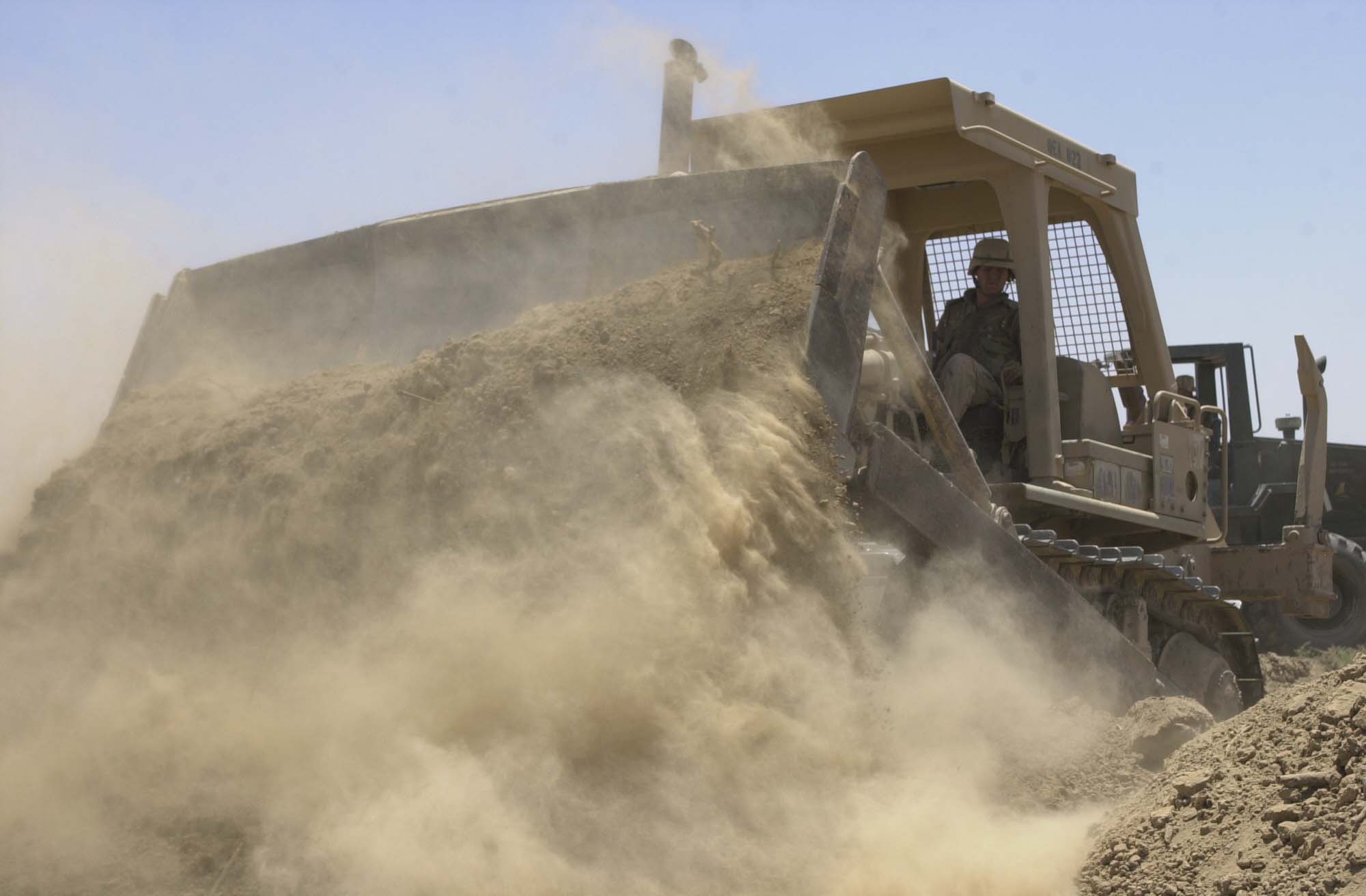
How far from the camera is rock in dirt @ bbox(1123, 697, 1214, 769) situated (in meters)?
5.03

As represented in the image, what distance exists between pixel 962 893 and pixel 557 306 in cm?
238

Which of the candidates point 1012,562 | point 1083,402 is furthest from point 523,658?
point 1083,402

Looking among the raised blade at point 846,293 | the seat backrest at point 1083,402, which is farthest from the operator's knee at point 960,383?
the raised blade at point 846,293

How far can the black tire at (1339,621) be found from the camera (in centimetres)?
1233

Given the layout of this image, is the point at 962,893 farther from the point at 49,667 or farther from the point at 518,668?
the point at 49,667

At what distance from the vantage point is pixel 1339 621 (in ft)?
40.8

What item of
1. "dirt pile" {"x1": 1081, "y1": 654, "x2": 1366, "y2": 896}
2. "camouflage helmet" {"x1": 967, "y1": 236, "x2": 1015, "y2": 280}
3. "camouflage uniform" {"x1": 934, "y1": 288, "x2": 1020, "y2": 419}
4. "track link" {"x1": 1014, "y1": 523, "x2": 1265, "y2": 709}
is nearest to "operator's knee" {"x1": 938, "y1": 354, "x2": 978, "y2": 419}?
"camouflage uniform" {"x1": 934, "y1": 288, "x2": 1020, "y2": 419}

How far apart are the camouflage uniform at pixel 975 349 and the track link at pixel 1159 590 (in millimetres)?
857

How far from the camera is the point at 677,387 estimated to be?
15.0 feet

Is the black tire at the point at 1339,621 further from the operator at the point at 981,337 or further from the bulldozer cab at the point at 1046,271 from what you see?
the operator at the point at 981,337

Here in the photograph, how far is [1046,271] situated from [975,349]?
1.98 ft

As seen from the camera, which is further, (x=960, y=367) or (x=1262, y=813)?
(x=960, y=367)

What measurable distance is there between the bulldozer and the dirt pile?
1354 mm

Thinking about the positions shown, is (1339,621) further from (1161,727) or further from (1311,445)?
(1161,727)
